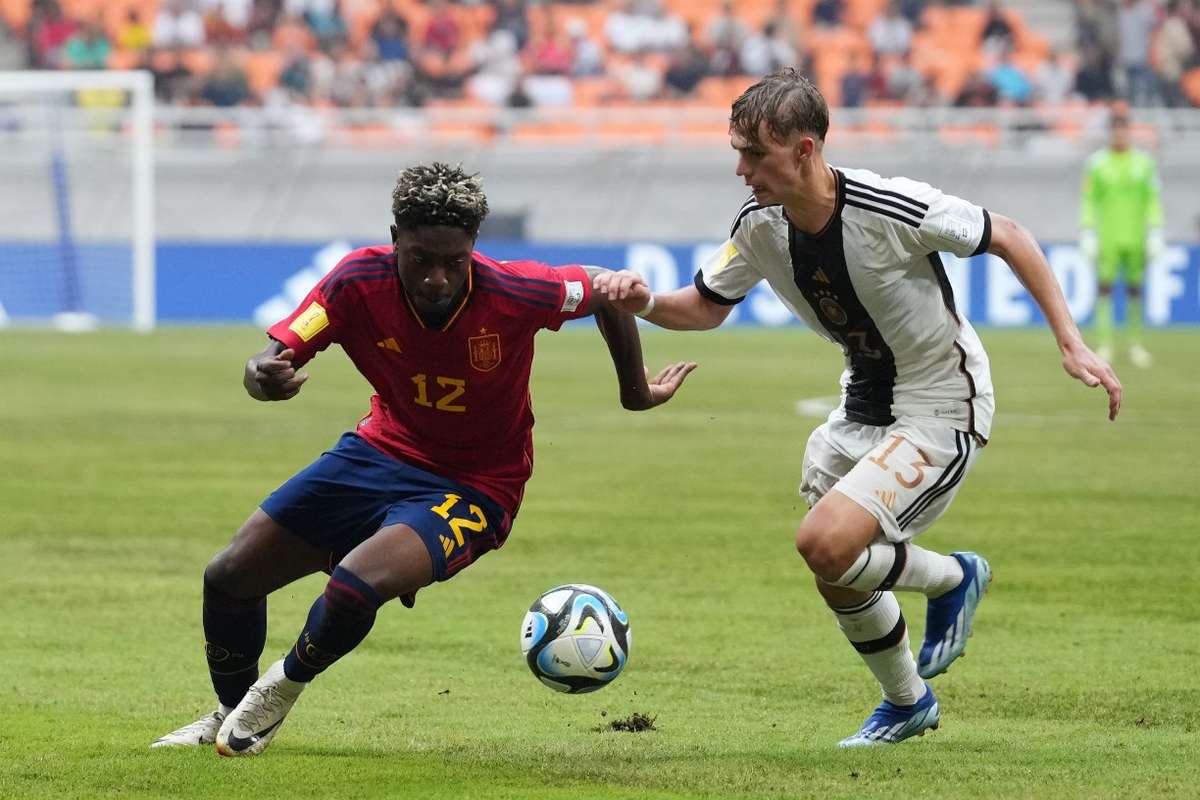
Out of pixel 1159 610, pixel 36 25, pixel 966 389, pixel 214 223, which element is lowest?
pixel 214 223

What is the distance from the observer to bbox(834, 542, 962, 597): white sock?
5.84 m

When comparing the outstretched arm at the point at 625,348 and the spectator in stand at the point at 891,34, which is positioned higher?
the outstretched arm at the point at 625,348

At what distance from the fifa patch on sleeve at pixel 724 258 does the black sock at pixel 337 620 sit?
5.54 ft

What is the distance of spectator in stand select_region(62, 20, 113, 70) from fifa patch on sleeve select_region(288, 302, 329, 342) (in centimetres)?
2665

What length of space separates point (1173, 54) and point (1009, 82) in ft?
8.04

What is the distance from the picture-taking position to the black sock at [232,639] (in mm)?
5918

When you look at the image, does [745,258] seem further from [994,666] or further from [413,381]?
[994,666]

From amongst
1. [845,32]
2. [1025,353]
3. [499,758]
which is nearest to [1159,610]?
[499,758]

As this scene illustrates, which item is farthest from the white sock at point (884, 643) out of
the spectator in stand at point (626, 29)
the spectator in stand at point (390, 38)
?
the spectator in stand at point (626, 29)

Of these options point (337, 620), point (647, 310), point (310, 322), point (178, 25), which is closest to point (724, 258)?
point (647, 310)

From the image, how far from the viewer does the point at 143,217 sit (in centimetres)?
2612

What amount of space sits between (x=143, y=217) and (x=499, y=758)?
21516 mm

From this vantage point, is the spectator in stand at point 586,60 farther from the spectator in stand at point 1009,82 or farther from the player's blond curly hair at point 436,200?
the player's blond curly hair at point 436,200

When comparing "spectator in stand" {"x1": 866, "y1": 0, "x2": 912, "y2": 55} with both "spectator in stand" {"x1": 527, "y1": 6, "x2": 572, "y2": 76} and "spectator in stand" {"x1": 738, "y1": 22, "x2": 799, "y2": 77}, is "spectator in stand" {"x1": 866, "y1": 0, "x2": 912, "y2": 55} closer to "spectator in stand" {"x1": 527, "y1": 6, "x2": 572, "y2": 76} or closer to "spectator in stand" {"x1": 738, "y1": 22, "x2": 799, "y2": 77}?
"spectator in stand" {"x1": 738, "y1": 22, "x2": 799, "y2": 77}
